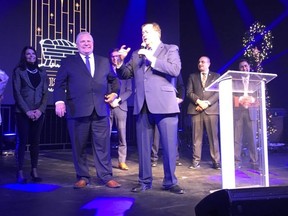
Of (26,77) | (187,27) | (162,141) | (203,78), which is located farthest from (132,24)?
(162,141)

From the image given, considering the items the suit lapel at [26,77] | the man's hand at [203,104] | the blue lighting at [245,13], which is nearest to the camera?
the suit lapel at [26,77]

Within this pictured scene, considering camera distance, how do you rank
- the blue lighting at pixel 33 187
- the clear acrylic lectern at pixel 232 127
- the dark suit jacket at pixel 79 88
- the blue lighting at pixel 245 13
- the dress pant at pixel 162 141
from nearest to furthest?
the clear acrylic lectern at pixel 232 127, the dress pant at pixel 162 141, the blue lighting at pixel 33 187, the dark suit jacket at pixel 79 88, the blue lighting at pixel 245 13

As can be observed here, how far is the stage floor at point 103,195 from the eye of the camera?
2.50m

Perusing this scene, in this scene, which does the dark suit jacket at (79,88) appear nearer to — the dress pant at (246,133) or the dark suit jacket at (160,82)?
the dark suit jacket at (160,82)

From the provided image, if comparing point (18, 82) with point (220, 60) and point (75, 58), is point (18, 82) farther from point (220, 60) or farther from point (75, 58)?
point (220, 60)

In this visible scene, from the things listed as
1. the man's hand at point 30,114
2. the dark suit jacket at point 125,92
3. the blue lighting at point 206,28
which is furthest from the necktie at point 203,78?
the blue lighting at point 206,28

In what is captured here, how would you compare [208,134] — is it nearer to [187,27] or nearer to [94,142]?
[94,142]

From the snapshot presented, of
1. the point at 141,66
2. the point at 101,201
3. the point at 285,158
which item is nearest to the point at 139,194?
the point at 101,201

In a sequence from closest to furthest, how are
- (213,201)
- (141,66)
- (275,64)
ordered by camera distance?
(213,201) → (141,66) → (275,64)

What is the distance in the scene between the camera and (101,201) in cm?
280

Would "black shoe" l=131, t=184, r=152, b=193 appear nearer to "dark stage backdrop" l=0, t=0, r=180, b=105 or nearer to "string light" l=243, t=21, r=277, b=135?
"string light" l=243, t=21, r=277, b=135

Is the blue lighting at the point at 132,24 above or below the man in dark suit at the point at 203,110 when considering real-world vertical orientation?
above

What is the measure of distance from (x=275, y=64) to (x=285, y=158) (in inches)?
127

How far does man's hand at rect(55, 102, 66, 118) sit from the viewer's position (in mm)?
3260
